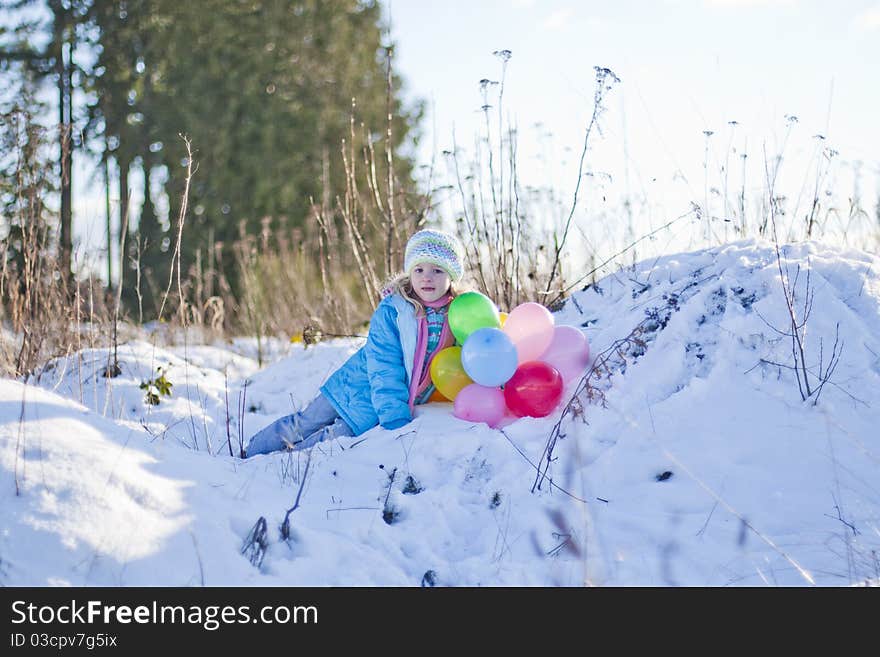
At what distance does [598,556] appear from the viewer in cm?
250

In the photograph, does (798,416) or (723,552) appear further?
(798,416)

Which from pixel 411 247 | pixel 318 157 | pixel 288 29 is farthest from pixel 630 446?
pixel 288 29

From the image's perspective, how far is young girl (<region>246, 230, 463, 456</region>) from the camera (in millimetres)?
3828

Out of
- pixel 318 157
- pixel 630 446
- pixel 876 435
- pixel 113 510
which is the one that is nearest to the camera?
pixel 113 510

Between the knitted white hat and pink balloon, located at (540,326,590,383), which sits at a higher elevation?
the knitted white hat

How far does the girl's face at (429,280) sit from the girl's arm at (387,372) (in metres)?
0.19

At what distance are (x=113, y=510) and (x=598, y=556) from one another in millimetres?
1546

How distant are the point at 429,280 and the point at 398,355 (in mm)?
421

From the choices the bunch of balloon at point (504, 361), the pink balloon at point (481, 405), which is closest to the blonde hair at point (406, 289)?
the bunch of balloon at point (504, 361)

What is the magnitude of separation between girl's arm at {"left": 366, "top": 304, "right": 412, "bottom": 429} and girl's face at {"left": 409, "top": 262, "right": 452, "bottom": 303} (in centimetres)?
19

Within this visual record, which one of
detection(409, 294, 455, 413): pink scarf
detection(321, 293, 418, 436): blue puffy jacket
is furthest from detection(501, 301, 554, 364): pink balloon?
detection(321, 293, 418, 436): blue puffy jacket

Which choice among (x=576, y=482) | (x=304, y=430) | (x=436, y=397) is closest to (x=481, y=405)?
(x=436, y=397)

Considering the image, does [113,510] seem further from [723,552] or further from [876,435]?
[876,435]

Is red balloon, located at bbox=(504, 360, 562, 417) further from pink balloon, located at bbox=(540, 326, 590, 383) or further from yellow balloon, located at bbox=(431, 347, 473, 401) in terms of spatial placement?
yellow balloon, located at bbox=(431, 347, 473, 401)
